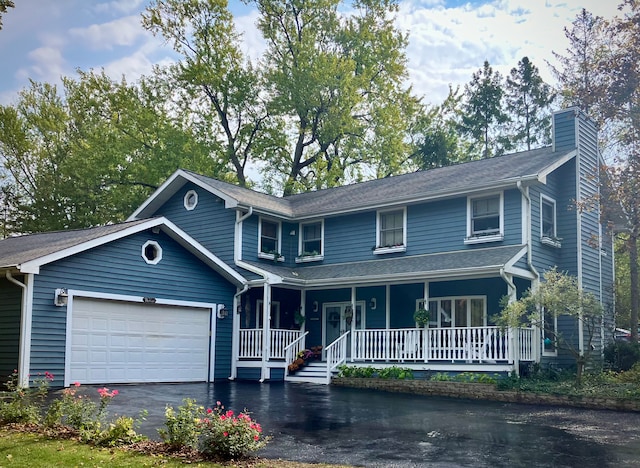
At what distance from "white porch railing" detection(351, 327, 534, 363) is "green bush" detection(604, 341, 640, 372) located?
3.57 metres

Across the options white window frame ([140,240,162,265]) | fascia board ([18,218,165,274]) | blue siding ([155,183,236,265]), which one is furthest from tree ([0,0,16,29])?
blue siding ([155,183,236,265])

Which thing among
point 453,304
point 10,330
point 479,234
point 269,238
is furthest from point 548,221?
point 10,330

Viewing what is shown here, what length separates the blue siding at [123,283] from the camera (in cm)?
1628

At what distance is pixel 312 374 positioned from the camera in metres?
20.8

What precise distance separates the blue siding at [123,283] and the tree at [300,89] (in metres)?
16.8

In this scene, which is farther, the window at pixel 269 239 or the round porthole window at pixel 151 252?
the window at pixel 269 239

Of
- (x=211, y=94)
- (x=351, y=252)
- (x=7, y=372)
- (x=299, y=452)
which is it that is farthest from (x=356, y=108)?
(x=299, y=452)

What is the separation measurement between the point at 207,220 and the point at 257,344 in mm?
5039

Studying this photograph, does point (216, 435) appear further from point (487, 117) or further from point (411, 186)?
point (487, 117)

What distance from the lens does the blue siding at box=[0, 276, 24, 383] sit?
16.1 m

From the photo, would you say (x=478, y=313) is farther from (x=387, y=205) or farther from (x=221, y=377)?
(x=221, y=377)

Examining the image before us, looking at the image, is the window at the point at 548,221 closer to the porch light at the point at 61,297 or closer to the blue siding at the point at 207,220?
the blue siding at the point at 207,220

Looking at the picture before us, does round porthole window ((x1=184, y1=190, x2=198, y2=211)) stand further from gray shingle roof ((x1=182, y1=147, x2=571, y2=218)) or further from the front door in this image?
the front door

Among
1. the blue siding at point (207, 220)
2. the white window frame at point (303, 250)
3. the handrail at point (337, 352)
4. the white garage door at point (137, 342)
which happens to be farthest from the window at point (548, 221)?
the white garage door at point (137, 342)
